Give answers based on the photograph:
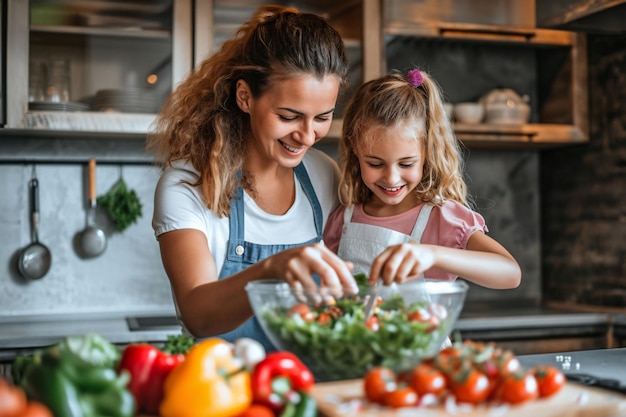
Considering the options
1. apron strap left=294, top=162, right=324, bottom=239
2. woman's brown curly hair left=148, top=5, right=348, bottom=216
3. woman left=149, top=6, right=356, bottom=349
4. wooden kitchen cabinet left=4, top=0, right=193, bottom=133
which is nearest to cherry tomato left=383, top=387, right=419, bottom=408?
woman left=149, top=6, right=356, bottom=349

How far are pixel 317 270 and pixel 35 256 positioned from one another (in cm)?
217

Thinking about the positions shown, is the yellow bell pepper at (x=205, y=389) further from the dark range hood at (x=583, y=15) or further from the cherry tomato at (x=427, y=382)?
the dark range hood at (x=583, y=15)

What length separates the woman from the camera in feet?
5.21

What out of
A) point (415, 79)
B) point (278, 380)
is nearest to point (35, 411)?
point (278, 380)

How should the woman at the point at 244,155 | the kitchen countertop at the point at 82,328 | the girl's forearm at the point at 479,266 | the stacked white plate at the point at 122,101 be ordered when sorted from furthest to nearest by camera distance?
the stacked white plate at the point at 122,101 → the kitchen countertop at the point at 82,328 → the woman at the point at 244,155 → the girl's forearm at the point at 479,266

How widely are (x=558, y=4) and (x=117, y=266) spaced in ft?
6.66

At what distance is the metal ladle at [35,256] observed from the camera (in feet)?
9.91

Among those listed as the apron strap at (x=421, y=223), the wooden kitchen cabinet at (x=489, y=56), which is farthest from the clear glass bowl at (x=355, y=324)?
the wooden kitchen cabinet at (x=489, y=56)

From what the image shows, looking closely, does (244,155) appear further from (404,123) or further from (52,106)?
(52,106)

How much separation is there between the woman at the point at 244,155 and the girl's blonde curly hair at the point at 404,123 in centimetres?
11

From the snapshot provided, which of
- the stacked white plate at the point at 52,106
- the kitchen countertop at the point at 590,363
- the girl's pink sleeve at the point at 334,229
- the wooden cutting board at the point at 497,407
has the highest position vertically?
the stacked white plate at the point at 52,106

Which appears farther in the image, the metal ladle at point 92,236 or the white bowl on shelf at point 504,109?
the white bowl on shelf at point 504,109

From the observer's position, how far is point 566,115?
3.42 m

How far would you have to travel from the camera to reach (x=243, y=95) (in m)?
1.73
